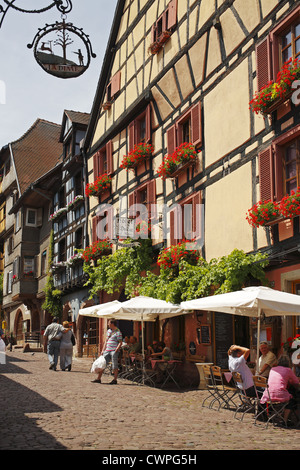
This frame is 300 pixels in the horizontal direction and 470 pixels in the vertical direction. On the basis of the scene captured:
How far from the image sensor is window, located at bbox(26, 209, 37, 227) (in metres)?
34.7

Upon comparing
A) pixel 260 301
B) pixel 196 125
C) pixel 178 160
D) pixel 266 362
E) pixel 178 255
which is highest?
pixel 196 125

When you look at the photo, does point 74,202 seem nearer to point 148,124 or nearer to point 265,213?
point 148,124

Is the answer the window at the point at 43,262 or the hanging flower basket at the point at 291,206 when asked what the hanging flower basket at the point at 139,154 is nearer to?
the hanging flower basket at the point at 291,206

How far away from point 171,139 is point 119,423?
11103 mm

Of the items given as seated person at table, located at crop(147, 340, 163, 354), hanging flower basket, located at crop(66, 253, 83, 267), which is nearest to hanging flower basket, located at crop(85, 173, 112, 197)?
hanging flower basket, located at crop(66, 253, 83, 267)

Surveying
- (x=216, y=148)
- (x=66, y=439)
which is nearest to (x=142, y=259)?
(x=216, y=148)

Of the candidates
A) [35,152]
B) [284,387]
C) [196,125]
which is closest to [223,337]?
[196,125]

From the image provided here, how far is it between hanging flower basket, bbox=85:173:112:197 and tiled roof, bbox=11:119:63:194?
43.8 feet

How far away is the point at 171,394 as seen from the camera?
41.7 feet

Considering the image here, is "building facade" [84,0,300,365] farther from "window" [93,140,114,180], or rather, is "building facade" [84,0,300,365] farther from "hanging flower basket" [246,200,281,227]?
"window" [93,140,114,180]

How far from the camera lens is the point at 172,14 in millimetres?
17938

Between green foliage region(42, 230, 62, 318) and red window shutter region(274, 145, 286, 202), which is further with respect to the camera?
green foliage region(42, 230, 62, 318)

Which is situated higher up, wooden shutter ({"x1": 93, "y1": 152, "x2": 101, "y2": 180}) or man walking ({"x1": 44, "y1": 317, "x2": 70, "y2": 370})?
wooden shutter ({"x1": 93, "y1": 152, "x2": 101, "y2": 180})

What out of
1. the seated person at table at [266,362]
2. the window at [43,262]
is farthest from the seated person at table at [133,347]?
the window at [43,262]
